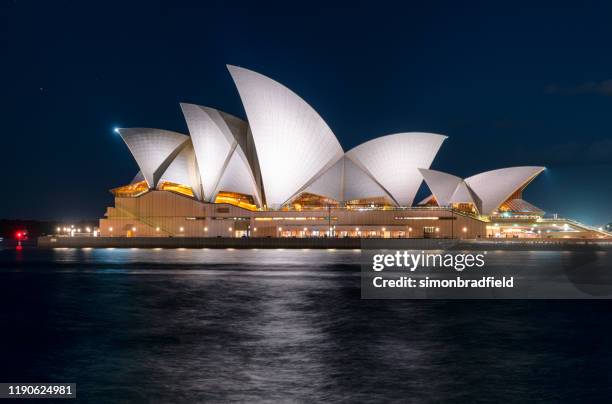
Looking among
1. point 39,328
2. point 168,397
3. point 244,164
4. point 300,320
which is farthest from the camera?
point 244,164

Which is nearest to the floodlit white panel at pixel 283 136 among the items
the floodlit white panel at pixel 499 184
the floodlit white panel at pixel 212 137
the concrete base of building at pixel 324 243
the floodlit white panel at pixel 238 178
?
the floodlit white panel at pixel 238 178

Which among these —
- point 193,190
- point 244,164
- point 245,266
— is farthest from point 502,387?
point 193,190

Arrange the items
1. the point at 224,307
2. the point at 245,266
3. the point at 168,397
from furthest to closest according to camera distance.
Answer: the point at 245,266 → the point at 224,307 → the point at 168,397

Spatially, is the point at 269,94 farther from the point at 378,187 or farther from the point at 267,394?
the point at 267,394

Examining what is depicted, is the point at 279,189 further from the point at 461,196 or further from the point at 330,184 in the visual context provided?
the point at 461,196

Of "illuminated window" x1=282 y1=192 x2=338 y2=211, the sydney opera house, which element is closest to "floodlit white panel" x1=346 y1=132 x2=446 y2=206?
the sydney opera house

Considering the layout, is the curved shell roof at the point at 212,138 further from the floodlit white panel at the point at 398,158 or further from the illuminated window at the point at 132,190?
the floodlit white panel at the point at 398,158
